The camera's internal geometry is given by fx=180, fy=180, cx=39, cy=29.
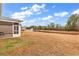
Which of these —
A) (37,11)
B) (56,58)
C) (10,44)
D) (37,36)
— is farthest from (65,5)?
(10,44)

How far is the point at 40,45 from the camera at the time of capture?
191 centimetres

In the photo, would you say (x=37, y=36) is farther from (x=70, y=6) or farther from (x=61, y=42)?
(x=70, y=6)

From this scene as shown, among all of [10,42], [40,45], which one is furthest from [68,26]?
[10,42]

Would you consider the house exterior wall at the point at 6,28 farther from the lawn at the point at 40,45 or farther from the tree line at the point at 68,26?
the tree line at the point at 68,26

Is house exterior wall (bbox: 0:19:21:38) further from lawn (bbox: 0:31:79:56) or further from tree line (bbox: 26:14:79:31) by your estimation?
tree line (bbox: 26:14:79:31)

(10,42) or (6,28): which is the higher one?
(6,28)

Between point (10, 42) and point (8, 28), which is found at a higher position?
point (8, 28)

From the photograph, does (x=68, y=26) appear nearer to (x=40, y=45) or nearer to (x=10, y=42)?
(x=40, y=45)

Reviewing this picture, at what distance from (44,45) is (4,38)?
0.43 meters

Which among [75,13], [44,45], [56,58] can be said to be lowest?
[56,58]

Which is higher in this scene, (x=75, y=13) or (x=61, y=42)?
(x=75, y=13)

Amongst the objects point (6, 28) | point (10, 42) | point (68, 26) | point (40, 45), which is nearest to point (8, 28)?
point (6, 28)

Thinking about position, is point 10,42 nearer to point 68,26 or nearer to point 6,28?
point 6,28

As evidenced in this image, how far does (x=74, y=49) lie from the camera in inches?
73.6
